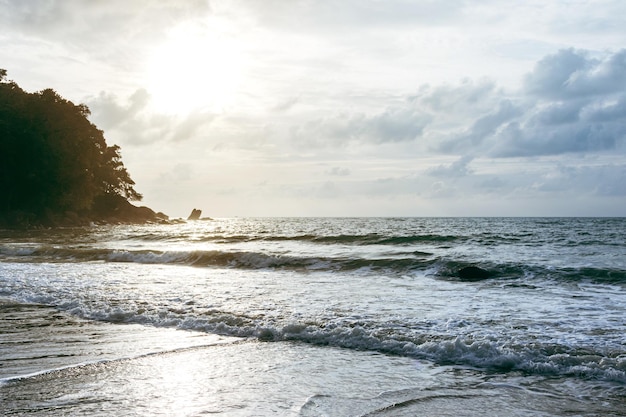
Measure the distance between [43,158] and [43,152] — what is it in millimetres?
708

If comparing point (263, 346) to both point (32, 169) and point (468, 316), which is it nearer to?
point (468, 316)

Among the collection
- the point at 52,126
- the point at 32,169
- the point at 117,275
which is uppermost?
the point at 52,126

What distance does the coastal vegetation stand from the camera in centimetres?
Result: 6016

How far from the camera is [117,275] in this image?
18.3 meters

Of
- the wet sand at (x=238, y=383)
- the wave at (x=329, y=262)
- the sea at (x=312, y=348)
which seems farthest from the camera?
the wave at (x=329, y=262)

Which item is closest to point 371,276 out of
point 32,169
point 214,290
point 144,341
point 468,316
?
point 214,290

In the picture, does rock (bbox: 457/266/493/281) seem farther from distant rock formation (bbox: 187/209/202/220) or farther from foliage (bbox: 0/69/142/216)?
distant rock formation (bbox: 187/209/202/220)

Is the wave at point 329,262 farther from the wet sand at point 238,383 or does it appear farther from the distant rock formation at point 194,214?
the distant rock formation at point 194,214

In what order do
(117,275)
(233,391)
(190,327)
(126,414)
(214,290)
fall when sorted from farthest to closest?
(117,275), (214,290), (190,327), (233,391), (126,414)

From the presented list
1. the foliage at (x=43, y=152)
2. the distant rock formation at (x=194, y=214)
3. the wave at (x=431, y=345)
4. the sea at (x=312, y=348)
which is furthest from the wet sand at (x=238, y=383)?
the distant rock formation at (x=194, y=214)

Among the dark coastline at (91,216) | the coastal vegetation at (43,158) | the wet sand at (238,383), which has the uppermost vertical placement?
the coastal vegetation at (43,158)

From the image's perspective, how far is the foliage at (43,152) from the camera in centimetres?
6009

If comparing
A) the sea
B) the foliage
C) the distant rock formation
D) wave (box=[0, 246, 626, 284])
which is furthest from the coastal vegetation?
the distant rock formation

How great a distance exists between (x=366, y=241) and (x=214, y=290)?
2160 centimetres
